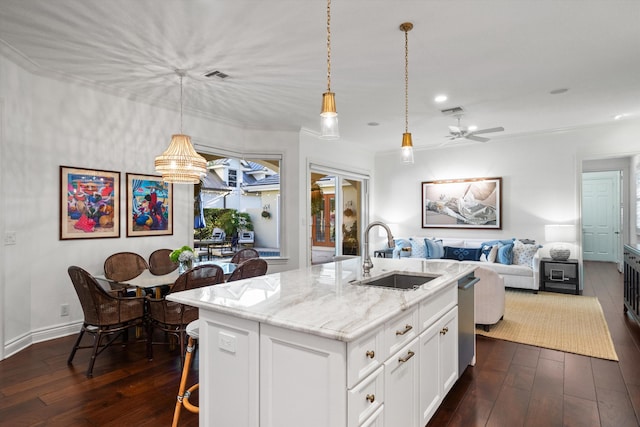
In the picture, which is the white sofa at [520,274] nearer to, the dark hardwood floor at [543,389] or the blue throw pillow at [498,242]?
the blue throw pillow at [498,242]

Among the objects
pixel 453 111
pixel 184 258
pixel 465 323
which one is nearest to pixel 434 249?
pixel 453 111

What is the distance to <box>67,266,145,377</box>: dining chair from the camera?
2893mm

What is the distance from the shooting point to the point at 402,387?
173cm

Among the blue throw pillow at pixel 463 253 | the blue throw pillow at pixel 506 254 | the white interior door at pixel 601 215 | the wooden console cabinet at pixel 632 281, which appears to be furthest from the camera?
the white interior door at pixel 601 215

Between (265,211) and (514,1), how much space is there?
4498 mm

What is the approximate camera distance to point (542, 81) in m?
4.05

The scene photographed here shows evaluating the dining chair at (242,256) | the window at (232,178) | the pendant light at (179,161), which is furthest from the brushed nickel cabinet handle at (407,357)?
the window at (232,178)

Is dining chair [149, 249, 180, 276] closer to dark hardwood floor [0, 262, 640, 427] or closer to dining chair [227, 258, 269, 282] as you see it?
dark hardwood floor [0, 262, 640, 427]

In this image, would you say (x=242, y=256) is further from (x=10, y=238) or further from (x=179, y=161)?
(x=10, y=238)

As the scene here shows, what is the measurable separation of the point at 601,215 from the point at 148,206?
1047 cm

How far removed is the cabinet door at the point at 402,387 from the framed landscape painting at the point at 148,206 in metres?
3.82

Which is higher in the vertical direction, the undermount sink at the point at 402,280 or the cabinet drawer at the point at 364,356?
the undermount sink at the point at 402,280

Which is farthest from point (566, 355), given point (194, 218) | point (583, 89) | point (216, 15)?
point (194, 218)

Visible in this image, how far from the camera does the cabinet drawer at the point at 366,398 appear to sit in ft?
4.33
